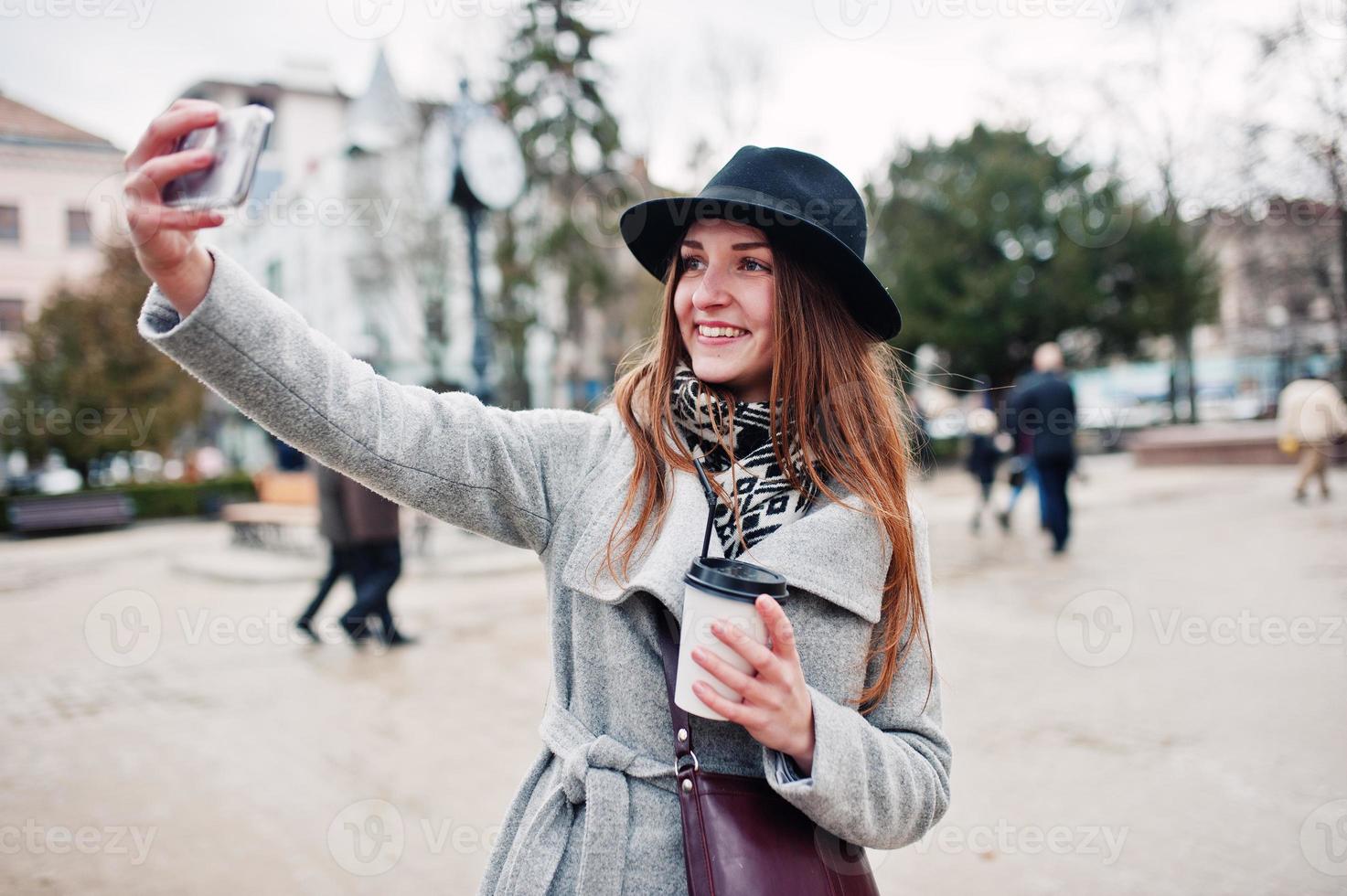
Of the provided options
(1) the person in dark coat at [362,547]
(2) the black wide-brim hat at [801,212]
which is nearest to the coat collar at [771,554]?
(2) the black wide-brim hat at [801,212]

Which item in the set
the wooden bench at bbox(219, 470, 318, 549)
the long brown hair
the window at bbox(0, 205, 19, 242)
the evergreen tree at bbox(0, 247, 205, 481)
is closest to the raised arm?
the long brown hair

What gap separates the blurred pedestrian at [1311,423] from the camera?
12.0 meters

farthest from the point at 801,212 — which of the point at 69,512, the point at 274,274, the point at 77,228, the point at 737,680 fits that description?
the point at 77,228

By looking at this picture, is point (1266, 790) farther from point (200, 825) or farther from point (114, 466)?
point (114, 466)

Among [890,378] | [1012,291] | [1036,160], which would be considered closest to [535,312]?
[1012,291]

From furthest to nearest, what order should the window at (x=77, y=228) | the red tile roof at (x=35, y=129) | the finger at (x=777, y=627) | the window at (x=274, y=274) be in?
the window at (x=274, y=274) → the window at (x=77, y=228) → the red tile roof at (x=35, y=129) → the finger at (x=777, y=627)

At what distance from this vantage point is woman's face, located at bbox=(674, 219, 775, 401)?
1618 millimetres

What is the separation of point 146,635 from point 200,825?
477 cm

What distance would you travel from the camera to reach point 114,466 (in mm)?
29797

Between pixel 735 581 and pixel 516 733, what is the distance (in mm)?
4053

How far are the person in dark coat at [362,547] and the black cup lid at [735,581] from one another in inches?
231

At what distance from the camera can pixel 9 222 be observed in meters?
31.7

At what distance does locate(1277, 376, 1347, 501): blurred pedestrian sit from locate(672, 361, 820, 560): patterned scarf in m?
13.1

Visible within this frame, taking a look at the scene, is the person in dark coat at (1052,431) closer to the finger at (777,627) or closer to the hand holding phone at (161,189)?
the finger at (777,627)
